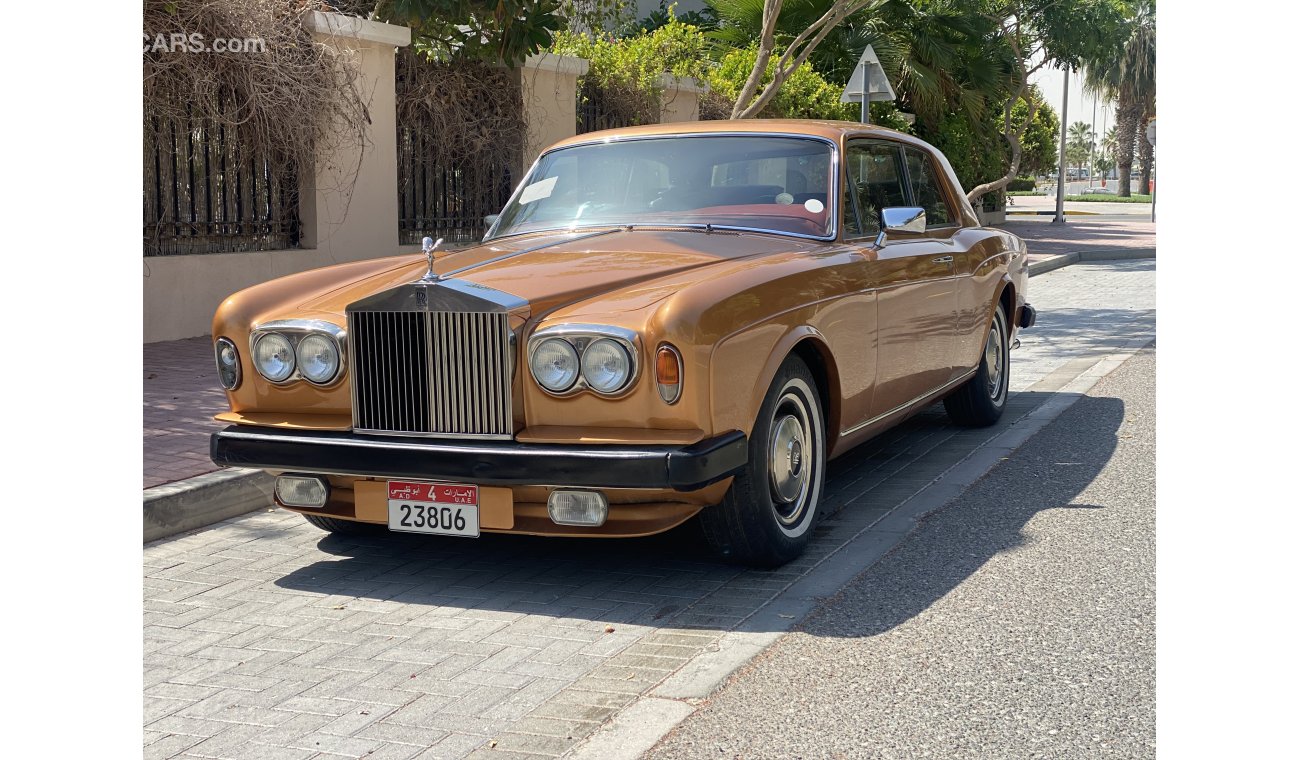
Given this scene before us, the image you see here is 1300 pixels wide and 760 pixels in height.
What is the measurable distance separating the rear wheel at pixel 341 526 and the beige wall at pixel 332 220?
534 centimetres

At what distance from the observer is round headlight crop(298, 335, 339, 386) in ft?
15.7

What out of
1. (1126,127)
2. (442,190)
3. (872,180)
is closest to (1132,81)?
(1126,127)

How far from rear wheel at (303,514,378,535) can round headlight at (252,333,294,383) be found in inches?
35.6

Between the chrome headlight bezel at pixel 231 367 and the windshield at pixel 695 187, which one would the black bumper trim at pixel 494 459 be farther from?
the windshield at pixel 695 187

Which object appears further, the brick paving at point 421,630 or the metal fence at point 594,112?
the metal fence at point 594,112

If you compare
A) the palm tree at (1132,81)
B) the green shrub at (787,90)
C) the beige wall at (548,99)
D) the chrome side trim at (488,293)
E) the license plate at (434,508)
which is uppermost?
the palm tree at (1132,81)

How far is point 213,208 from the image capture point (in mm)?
10898

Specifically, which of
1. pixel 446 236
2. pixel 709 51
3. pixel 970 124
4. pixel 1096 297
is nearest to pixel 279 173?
pixel 446 236

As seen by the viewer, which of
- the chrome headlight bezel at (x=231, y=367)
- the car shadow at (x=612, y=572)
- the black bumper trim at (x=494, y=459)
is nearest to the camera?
the black bumper trim at (x=494, y=459)

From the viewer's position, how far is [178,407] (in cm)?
782

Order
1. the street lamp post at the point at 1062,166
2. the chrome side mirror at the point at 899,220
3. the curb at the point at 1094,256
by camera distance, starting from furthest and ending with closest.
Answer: the street lamp post at the point at 1062,166, the curb at the point at 1094,256, the chrome side mirror at the point at 899,220

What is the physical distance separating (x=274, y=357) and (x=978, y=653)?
2705 mm

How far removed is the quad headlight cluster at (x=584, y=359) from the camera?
4.37 m

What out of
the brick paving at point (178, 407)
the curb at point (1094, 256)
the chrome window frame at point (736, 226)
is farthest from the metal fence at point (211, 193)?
the curb at point (1094, 256)
